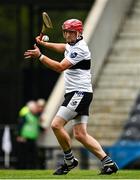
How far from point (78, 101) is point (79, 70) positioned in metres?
0.39

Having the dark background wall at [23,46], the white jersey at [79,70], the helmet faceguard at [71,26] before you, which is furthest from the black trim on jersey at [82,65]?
the dark background wall at [23,46]

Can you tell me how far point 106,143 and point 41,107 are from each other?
1.72 metres

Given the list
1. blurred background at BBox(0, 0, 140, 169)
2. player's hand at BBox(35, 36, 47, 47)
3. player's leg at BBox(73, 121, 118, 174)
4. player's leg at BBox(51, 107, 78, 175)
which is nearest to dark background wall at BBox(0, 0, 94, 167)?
blurred background at BBox(0, 0, 140, 169)

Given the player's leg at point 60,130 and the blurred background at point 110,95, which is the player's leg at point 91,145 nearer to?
the player's leg at point 60,130

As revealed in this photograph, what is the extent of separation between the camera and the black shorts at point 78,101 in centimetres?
1420

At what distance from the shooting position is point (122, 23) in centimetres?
2448

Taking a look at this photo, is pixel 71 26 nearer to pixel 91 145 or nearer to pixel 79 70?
pixel 79 70

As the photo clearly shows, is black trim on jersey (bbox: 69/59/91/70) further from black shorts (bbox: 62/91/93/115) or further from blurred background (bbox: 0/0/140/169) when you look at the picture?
blurred background (bbox: 0/0/140/169)

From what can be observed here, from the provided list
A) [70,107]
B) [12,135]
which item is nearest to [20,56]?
[12,135]

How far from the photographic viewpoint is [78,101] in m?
14.2

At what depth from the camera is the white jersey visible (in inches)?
556

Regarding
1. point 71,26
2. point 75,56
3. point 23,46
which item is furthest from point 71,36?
point 23,46

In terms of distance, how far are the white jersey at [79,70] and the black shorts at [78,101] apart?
0.05 meters

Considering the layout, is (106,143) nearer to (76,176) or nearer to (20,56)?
(20,56)
